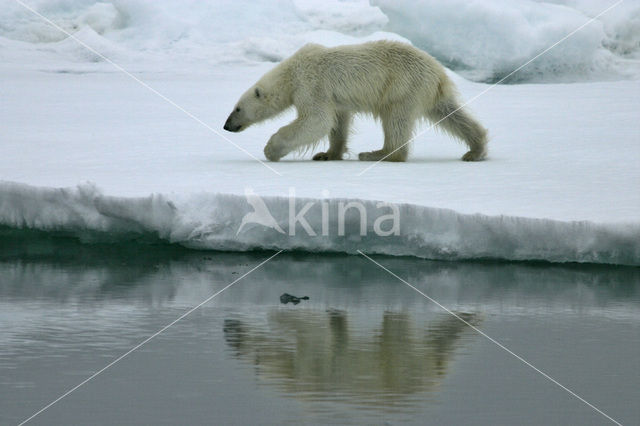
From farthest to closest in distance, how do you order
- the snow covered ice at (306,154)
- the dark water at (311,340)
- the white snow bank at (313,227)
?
1. the snow covered ice at (306,154)
2. the white snow bank at (313,227)
3. the dark water at (311,340)

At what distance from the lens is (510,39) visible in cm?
1525

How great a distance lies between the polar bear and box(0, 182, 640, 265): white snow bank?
168 cm

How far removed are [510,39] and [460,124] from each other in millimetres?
7649

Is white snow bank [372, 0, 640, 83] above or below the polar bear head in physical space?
above

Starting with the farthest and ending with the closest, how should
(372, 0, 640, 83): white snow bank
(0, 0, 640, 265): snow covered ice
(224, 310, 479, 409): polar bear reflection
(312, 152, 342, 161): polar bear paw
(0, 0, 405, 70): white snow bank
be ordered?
(0, 0, 405, 70): white snow bank → (372, 0, 640, 83): white snow bank → (312, 152, 342, 161): polar bear paw → (0, 0, 640, 265): snow covered ice → (224, 310, 479, 409): polar bear reflection

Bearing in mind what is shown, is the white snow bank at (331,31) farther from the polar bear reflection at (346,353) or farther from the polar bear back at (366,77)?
the polar bear reflection at (346,353)

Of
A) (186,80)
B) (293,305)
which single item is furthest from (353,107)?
(186,80)

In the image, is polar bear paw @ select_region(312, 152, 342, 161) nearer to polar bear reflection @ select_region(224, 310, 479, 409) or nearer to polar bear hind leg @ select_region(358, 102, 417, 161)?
polar bear hind leg @ select_region(358, 102, 417, 161)

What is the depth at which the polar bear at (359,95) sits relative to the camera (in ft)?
25.5

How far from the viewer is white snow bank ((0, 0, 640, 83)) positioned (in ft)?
50.7

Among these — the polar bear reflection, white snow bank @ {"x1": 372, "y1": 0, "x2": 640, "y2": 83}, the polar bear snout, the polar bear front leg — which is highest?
white snow bank @ {"x1": 372, "y1": 0, "x2": 640, "y2": 83}

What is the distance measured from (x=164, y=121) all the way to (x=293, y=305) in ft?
19.4

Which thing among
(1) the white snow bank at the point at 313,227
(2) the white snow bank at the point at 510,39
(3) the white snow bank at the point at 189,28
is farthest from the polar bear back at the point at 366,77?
(3) the white snow bank at the point at 189,28

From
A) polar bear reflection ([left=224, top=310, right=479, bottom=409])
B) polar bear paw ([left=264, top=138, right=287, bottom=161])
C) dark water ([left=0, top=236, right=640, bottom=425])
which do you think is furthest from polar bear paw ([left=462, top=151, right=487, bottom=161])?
polar bear reflection ([left=224, top=310, right=479, bottom=409])
